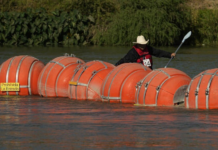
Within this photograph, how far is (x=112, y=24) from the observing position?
41125 millimetres

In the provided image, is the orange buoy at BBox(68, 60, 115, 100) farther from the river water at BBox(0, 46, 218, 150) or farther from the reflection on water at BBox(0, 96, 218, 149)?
the reflection on water at BBox(0, 96, 218, 149)

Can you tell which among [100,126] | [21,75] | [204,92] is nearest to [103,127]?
Result: [100,126]

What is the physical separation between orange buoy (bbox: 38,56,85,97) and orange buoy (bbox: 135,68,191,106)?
2.87 m

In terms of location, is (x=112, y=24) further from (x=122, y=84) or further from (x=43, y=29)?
(x=122, y=84)

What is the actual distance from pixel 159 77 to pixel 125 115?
153 cm

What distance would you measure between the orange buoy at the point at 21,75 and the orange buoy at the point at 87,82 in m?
1.49

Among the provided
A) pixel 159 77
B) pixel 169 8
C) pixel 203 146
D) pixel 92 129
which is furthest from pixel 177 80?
pixel 169 8

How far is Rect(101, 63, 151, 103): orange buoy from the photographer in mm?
14797

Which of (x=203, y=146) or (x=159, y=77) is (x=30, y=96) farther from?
Answer: (x=203, y=146)

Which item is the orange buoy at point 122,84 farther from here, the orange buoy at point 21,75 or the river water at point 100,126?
the orange buoy at point 21,75

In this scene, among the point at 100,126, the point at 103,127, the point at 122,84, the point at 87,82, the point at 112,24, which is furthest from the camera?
the point at 112,24

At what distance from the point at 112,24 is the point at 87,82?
25636mm

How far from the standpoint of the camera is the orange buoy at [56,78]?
649 inches

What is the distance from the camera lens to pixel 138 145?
995cm
